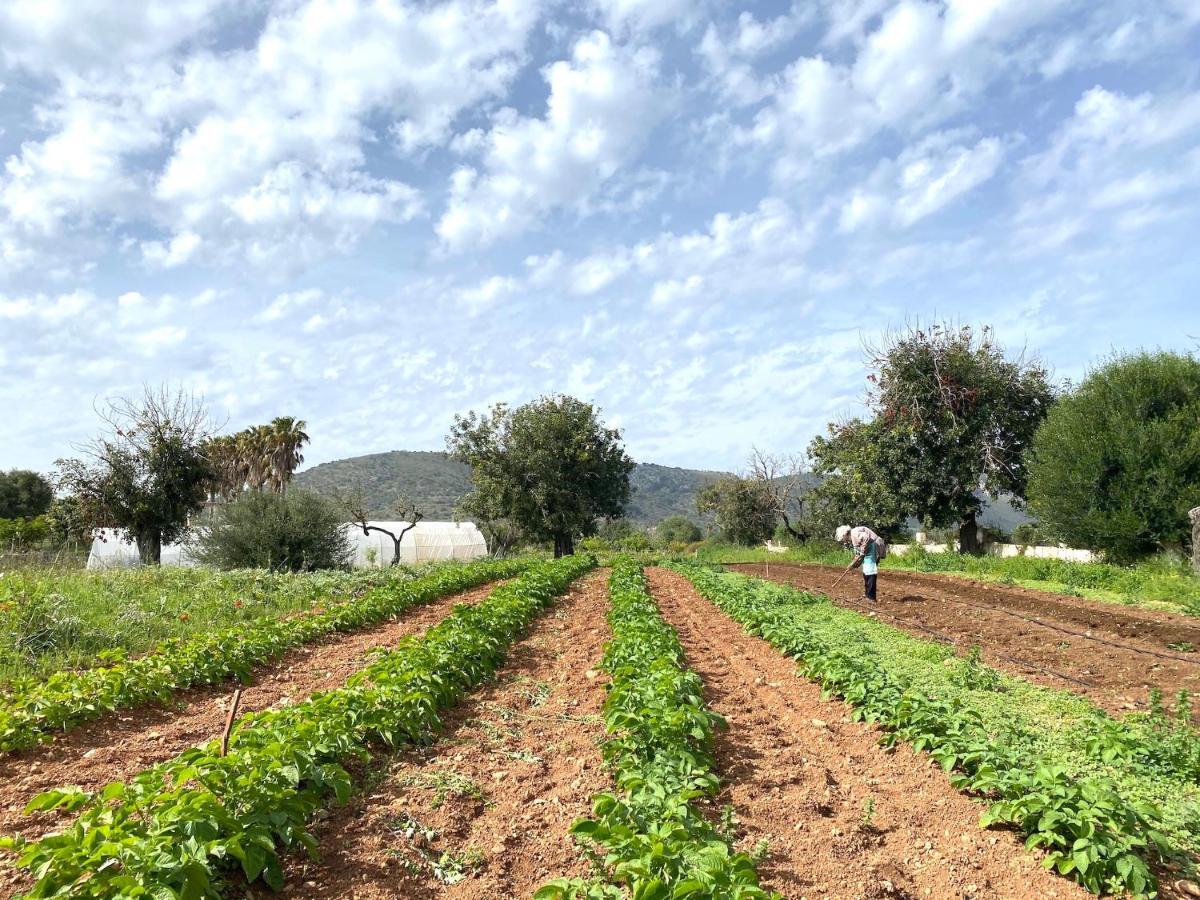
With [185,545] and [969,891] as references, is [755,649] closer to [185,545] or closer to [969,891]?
[969,891]

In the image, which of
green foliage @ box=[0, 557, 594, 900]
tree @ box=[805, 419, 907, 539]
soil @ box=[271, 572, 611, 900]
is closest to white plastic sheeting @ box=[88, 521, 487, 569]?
tree @ box=[805, 419, 907, 539]

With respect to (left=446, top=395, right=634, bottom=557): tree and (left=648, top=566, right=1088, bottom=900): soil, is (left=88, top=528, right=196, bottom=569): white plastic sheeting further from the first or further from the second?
(left=648, top=566, right=1088, bottom=900): soil

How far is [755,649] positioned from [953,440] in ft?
78.5

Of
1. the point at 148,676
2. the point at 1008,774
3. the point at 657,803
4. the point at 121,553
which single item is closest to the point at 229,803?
the point at 657,803

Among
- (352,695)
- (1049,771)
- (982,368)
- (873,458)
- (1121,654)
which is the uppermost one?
(982,368)

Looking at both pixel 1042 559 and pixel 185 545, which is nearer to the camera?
pixel 1042 559

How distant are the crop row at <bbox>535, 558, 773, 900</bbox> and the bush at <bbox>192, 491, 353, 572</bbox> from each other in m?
19.0

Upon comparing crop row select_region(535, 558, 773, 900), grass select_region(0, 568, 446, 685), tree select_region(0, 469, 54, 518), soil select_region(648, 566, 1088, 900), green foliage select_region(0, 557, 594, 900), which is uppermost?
tree select_region(0, 469, 54, 518)

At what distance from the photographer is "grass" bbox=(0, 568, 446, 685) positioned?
9.48 metres

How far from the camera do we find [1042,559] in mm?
23344

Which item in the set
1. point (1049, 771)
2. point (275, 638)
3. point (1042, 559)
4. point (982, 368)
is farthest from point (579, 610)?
point (982, 368)

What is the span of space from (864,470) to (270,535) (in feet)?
78.8

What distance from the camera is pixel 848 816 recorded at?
15.9 feet

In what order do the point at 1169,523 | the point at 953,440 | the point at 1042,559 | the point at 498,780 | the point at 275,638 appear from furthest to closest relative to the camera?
the point at 953,440 < the point at 1042,559 < the point at 1169,523 < the point at 275,638 < the point at 498,780
